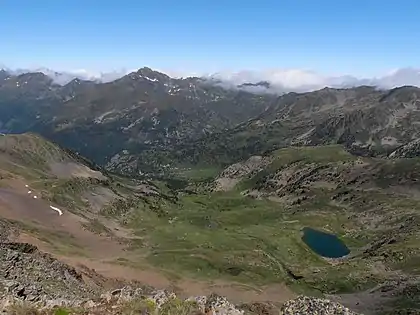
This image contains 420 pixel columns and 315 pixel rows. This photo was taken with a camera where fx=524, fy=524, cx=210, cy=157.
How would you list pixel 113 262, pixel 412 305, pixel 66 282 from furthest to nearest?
pixel 113 262 < pixel 412 305 < pixel 66 282

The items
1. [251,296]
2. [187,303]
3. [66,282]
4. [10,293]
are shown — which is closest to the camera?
[10,293]

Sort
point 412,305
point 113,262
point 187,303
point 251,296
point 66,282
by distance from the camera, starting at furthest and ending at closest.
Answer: point 113,262 < point 251,296 < point 412,305 < point 66,282 < point 187,303

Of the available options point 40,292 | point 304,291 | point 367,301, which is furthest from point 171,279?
point 40,292

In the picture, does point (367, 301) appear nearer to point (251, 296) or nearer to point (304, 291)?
point (304, 291)

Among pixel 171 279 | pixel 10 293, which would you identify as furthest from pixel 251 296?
pixel 10 293

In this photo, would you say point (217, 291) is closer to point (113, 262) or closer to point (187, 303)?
point (113, 262)

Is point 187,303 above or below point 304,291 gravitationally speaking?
above

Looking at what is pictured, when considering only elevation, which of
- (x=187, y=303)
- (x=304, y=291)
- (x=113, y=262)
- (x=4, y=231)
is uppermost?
(x=187, y=303)

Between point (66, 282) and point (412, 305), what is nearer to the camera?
point (66, 282)

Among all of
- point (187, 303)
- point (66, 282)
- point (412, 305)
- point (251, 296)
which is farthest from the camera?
point (251, 296)
